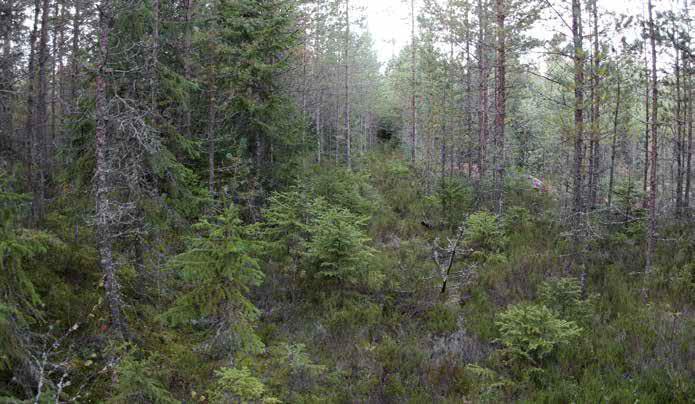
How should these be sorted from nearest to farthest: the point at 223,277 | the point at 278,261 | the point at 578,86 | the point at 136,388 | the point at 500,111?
the point at 136,388 → the point at 223,277 → the point at 578,86 → the point at 278,261 → the point at 500,111

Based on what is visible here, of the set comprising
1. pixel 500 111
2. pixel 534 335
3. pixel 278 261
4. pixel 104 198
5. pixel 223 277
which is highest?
pixel 500 111

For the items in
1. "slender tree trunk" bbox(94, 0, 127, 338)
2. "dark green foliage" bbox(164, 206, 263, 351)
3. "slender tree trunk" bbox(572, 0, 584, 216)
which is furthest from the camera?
"slender tree trunk" bbox(572, 0, 584, 216)

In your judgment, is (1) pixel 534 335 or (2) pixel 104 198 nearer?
(2) pixel 104 198

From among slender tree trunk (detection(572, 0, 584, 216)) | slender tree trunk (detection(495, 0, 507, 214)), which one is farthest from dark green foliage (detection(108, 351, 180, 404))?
slender tree trunk (detection(495, 0, 507, 214))

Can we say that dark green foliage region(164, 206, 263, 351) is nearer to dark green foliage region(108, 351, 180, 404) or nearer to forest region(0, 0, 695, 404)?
forest region(0, 0, 695, 404)

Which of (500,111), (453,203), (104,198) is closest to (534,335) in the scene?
(104,198)

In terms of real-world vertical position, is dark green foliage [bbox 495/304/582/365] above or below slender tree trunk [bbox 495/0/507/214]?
below

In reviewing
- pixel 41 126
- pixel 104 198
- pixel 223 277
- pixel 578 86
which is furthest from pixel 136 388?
pixel 41 126

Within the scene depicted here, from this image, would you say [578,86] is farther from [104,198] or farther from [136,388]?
[136,388]

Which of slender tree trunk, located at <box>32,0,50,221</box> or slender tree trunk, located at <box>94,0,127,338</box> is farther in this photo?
slender tree trunk, located at <box>32,0,50,221</box>

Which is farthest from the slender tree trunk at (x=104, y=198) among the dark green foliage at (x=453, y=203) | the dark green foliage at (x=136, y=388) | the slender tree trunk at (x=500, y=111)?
the slender tree trunk at (x=500, y=111)

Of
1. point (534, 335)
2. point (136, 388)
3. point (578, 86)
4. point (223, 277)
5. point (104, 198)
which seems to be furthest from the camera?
point (578, 86)

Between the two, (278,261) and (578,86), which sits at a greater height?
(578,86)

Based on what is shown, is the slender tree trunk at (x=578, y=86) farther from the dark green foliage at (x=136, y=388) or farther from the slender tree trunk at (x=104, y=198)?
the slender tree trunk at (x=104, y=198)
